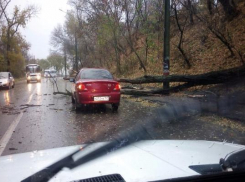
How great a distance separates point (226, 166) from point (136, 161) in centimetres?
75

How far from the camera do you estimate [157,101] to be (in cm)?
1202

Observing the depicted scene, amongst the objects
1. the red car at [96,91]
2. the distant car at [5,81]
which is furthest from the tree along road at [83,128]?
the distant car at [5,81]

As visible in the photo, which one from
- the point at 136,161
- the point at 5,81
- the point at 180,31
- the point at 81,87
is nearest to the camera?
the point at 136,161

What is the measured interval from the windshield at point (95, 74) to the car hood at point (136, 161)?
23.5ft

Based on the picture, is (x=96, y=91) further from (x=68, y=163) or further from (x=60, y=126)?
(x=68, y=163)

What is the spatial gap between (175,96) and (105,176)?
11.5m

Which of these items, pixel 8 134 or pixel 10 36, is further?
pixel 10 36

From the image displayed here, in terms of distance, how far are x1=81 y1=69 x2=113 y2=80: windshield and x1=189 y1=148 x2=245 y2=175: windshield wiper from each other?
322 inches

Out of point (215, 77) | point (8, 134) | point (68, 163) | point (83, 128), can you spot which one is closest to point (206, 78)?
point (215, 77)

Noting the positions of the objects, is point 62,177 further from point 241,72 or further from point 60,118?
point 241,72

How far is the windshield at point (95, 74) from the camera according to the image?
34.0 feet

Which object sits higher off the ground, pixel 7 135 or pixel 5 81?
pixel 5 81

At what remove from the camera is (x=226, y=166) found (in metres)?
2.17

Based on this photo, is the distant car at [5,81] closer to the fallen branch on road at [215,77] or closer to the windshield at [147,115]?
the windshield at [147,115]
